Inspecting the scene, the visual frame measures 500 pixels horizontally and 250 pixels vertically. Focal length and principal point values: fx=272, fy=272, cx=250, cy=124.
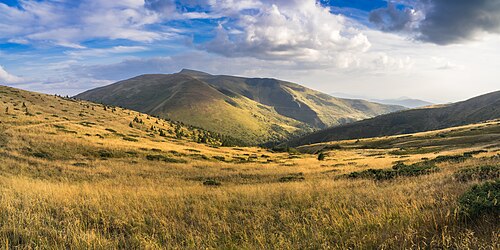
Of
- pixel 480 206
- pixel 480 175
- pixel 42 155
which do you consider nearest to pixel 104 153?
pixel 42 155

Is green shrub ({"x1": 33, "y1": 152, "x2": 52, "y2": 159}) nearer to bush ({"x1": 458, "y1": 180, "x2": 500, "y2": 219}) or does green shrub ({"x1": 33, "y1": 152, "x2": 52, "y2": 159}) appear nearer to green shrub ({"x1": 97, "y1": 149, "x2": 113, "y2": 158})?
green shrub ({"x1": 97, "y1": 149, "x2": 113, "y2": 158})

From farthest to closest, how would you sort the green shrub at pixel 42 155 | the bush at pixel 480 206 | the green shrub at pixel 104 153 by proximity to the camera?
the green shrub at pixel 104 153
the green shrub at pixel 42 155
the bush at pixel 480 206

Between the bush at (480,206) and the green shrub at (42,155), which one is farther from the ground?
the bush at (480,206)

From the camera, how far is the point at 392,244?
520 centimetres

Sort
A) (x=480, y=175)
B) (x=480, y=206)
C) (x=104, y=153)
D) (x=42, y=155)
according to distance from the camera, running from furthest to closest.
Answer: (x=104, y=153) < (x=42, y=155) < (x=480, y=175) < (x=480, y=206)

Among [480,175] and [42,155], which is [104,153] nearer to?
[42,155]

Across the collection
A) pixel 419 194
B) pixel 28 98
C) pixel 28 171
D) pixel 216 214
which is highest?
pixel 28 98

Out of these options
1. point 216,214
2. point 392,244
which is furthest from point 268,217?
point 392,244

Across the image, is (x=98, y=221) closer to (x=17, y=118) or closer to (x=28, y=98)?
(x=17, y=118)

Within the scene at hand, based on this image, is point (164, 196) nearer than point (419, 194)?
No

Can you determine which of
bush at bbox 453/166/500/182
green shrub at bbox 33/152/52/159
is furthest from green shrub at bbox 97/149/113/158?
bush at bbox 453/166/500/182

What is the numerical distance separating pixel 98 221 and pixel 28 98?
377 ft

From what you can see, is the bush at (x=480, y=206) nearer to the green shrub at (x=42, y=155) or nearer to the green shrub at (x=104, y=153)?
the green shrub at (x=42, y=155)

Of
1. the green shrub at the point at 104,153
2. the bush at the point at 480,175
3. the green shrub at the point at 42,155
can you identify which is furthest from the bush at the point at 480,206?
the green shrub at the point at 104,153
